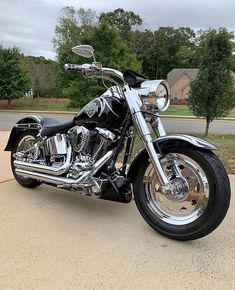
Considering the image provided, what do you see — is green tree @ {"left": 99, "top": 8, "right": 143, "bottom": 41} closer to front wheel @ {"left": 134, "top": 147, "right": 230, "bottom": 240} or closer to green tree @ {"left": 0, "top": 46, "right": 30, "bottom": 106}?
green tree @ {"left": 0, "top": 46, "right": 30, "bottom": 106}

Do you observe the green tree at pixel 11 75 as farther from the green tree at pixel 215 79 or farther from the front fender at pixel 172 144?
the front fender at pixel 172 144

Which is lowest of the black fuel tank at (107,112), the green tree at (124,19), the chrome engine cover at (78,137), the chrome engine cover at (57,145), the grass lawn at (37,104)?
the grass lawn at (37,104)

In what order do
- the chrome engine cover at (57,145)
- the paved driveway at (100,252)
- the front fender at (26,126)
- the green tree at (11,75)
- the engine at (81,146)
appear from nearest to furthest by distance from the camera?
1. the paved driveway at (100,252)
2. the engine at (81,146)
3. the chrome engine cover at (57,145)
4. the front fender at (26,126)
5. the green tree at (11,75)

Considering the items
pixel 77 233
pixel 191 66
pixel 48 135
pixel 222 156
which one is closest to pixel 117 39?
pixel 222 156

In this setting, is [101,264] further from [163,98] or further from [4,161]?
[4,161]

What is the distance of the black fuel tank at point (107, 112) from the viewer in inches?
129

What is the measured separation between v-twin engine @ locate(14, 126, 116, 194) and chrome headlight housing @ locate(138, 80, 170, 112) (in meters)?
0.50

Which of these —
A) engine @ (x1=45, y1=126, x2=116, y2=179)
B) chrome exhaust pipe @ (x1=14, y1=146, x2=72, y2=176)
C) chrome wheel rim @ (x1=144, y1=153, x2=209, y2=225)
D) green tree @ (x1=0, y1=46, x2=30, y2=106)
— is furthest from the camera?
green tree @ (x1=0, y1=46, x2=30, y2=106)

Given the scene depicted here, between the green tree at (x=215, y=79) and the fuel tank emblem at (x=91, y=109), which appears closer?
the fuel tank emblem at (x=91, y=109)


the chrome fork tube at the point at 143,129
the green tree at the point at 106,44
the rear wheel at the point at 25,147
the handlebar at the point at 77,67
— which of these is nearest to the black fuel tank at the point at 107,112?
the chrome fork tube at the point at 143,129

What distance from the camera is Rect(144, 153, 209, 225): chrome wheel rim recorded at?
2898 millimetres

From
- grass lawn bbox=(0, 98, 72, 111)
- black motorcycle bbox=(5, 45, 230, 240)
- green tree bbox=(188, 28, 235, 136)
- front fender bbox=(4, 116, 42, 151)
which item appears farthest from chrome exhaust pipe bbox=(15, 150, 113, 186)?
grass lawn bbox=(0, 98, 72, 111)

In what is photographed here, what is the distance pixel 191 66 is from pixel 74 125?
66.3m

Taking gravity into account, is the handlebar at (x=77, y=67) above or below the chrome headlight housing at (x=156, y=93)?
above
